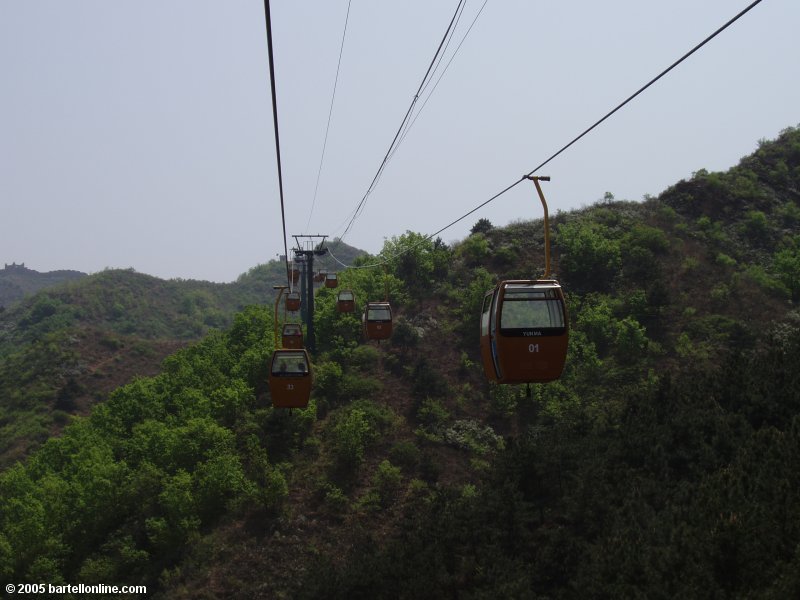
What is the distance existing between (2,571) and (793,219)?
5853 centimetres

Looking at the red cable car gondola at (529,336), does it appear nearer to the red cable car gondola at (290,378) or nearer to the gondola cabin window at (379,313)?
the red cable car gondola at (290,378)

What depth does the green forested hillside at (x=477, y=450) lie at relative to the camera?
2262 cm

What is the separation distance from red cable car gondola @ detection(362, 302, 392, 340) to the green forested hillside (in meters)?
5.87

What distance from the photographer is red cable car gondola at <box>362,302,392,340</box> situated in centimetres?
3266

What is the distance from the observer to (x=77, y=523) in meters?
36.5

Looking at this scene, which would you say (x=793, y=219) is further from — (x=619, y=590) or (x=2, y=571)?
(x=2, y=571)

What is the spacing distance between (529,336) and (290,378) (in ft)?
42.8

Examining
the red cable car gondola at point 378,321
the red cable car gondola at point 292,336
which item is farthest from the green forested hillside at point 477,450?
the red cable car gondola at point 378,321

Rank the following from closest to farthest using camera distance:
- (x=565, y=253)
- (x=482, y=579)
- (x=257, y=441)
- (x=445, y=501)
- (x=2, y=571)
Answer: (x=482, y=579) → (x=445, y=501) → (x=2, y=571) → (x=257, y=441) → (x=565, y=253)

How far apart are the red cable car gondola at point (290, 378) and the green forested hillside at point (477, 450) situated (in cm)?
692

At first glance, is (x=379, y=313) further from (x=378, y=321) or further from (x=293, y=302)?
(x=293, y=302)

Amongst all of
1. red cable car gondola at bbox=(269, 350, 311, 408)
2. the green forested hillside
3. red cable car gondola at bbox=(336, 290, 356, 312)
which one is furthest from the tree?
red cable car gondola at bbox=(269, 350, 311, 408)

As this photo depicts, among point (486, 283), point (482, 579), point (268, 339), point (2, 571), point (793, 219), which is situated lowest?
point (2, 571)

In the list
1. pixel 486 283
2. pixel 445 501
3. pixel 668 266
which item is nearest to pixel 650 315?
pixel 668 266
